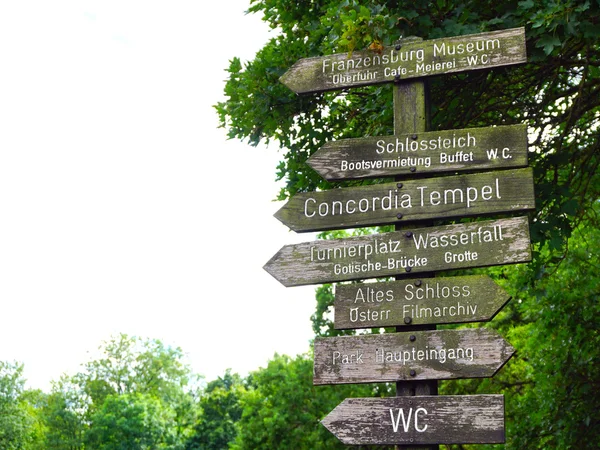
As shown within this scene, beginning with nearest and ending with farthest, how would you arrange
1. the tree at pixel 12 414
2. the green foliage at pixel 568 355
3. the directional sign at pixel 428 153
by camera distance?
the directional sign at pixel 428 153
the green foliage at pixel 568 355
the tree at pixel 12 414

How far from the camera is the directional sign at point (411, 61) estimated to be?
5.99 m

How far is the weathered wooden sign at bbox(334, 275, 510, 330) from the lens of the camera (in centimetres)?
534

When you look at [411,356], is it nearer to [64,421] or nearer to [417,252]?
[417,252]

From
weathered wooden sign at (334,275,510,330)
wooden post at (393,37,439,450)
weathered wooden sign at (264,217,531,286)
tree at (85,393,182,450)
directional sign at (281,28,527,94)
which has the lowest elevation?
tree at (85,393,182,450)

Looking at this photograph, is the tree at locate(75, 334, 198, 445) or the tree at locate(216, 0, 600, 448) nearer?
the tree at locate(216, 0, 600, 448)

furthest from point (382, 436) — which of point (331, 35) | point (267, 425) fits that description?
point (267, 425)

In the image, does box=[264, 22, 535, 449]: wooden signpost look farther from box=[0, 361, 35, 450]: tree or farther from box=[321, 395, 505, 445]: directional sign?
box=[0, 361, 35, 450]: tree

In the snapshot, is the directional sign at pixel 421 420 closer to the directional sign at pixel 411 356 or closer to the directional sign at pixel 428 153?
the directional sign at pixel 411 356

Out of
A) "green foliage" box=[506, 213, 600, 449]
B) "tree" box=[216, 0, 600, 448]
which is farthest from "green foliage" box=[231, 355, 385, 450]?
"tree" box=[216, 0, 600, 448]

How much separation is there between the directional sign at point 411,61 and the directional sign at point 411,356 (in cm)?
211

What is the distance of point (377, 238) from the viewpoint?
568cm

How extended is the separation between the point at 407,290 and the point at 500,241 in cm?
74

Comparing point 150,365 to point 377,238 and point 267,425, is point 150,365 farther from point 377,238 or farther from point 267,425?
point 377,238

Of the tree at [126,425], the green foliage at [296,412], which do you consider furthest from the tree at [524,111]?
the tree at [126,425]
